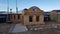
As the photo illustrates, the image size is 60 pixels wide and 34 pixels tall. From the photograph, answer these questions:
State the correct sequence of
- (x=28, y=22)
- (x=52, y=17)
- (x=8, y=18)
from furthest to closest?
1. (x=52, y=17)
2. (x=8, y=18)
3. (x=28, y=22)

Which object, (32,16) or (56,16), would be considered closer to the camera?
(32,16)

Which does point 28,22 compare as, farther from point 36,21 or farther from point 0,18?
point 0,18

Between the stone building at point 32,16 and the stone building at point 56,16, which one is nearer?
the stone building at point 32,16

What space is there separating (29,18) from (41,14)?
2254mm

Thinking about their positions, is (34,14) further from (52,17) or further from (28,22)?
(52,17)

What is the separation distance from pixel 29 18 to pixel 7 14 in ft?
25.6

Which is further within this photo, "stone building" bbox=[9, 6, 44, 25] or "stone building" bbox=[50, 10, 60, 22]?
"stone building" bbox=[50, 10, 60, 22]

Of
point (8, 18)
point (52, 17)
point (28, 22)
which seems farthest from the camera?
point (52, 17)

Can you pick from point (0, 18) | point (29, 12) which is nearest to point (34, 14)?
point (29, 12)

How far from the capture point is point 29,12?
22.6 meters

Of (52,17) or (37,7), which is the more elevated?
(37,7)

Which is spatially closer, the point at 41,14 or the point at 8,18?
the point at 41,14

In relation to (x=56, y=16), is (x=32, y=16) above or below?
above

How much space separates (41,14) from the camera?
22.9m
